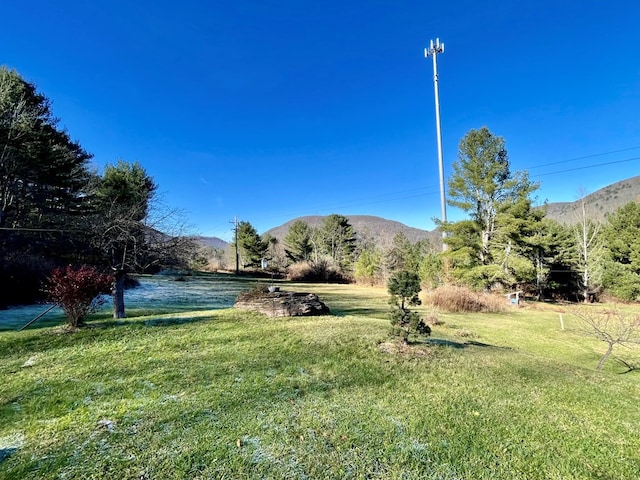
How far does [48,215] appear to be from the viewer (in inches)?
539

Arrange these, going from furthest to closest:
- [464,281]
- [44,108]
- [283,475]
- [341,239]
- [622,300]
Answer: [341,239]
[622,300]
[464,281]
[44,108]
[283,475]

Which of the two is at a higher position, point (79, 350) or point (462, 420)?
point (79, 350)

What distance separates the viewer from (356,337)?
19.2ft

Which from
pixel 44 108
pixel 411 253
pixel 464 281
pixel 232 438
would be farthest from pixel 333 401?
pixel 411 253

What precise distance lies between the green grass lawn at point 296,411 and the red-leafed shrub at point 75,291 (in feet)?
1.44

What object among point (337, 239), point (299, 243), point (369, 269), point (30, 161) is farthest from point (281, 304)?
point (337, 239)

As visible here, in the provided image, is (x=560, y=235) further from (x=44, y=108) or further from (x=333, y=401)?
(x=44, y=108)

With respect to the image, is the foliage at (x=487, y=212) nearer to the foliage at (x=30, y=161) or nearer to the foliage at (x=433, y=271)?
the foliage at (x=433, y=271)

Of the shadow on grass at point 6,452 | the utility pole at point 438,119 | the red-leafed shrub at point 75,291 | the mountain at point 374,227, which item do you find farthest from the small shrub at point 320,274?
the shadow on grass at point 6,452

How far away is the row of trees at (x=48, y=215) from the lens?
7195 mm

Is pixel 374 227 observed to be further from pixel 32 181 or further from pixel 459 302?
pixel 32 181

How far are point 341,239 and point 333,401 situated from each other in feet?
129

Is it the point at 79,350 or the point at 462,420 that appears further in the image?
the point at 79,350

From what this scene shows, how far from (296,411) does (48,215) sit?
53.9 feet
